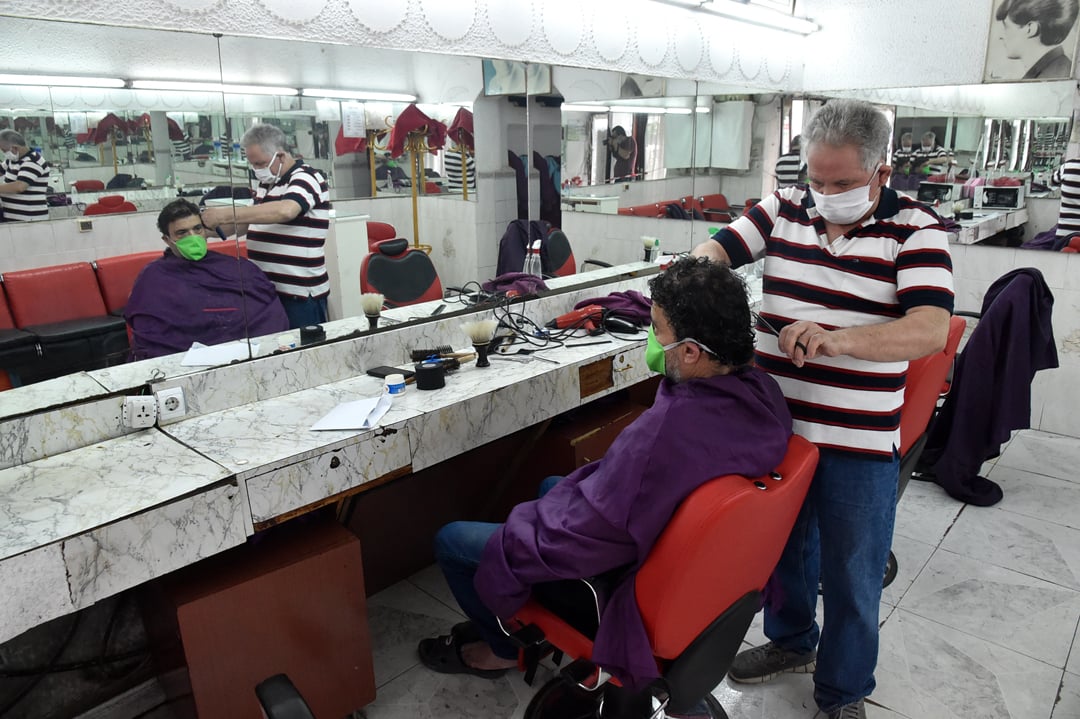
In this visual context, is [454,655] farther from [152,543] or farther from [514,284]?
[514,284]

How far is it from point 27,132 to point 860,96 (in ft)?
13.7

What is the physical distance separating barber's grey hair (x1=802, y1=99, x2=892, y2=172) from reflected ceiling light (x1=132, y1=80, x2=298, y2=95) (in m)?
1.50

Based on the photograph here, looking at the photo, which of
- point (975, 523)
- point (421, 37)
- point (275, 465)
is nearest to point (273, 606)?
point (275, 465)

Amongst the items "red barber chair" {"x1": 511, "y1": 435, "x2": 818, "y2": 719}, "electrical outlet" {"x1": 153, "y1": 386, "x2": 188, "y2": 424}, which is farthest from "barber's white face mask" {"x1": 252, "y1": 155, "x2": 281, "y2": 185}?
"red barber chair" {"x1": 511, "y1": 435, "x2": 818, "y2": 719}

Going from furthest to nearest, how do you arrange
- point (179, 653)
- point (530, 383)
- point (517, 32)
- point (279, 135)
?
point (517, 32) → point (530, 383) → point (279, 135) → point (179, 653)

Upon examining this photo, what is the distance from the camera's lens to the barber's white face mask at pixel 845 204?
61.7 inches

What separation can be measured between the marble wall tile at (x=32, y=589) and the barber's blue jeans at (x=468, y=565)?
2.61ft

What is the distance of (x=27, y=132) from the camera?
5.28 feet

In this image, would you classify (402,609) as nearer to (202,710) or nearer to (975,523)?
(202,710)

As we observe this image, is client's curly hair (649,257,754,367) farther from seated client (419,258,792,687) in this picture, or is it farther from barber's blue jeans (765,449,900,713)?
barber's blue jeans (765,449,900,713)

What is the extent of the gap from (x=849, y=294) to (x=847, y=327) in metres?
0.08

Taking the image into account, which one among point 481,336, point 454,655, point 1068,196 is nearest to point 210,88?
point 481,336

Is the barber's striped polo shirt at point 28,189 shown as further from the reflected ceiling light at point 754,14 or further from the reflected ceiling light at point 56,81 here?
the reflected ceiling light at point 754,14

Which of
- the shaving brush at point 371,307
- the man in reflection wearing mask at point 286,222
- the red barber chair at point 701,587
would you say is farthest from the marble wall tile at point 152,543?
the shaving brush at point 371,307
